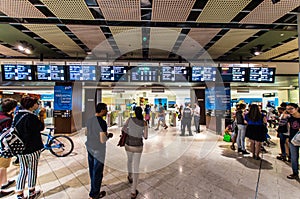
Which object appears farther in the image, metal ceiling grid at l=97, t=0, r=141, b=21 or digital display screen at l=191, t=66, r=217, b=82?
digital display screen at l=191, t=66, r=217, b=82

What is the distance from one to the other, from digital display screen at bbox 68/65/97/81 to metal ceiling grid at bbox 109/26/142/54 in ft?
4.00

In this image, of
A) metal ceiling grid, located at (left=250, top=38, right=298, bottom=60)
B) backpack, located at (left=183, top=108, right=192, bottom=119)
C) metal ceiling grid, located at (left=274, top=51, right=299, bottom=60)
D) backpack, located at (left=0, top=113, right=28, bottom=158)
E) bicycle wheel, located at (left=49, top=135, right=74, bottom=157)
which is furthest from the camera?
backpack, located at (left=183, top=108, right=192, bottom=119)

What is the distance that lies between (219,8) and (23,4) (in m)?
3.76

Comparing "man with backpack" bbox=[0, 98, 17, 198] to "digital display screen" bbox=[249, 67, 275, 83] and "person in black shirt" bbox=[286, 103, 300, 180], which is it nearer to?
"person in black shirt" bbox=[286, 103, 300, 180]

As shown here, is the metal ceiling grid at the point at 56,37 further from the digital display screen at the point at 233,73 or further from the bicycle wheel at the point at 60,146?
the digital display screen at the point at 233,73

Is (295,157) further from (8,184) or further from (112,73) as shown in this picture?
(8,184)

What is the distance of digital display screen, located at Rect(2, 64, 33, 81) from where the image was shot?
5687 millimetres

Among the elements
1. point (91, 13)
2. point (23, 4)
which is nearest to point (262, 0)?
point (91, 13)

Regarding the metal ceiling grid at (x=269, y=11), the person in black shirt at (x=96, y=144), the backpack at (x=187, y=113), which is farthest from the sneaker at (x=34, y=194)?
the backpack at (x=187, y=113)

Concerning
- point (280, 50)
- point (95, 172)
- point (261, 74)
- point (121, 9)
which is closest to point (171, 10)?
point (121, 9)

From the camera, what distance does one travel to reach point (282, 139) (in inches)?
192

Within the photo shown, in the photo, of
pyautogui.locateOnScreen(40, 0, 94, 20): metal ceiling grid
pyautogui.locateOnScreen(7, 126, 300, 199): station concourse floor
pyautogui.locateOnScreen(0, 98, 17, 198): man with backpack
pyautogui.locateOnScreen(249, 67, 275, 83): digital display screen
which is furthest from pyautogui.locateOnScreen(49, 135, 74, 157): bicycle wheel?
pyautogui.locateOnScreen(249, 67, 275, 83): digital display screen

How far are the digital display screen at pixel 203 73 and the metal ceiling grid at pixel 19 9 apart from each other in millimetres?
4322

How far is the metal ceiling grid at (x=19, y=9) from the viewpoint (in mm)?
3511
